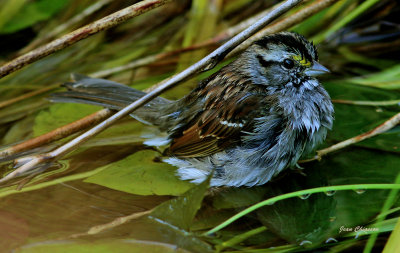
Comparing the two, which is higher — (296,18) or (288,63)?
(296,18)

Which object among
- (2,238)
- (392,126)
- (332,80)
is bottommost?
(2,238)

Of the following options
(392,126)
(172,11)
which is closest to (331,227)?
(392,126)

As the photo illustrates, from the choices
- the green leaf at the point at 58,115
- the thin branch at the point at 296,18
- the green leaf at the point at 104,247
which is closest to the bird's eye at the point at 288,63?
the thin branch at the point at 296,18

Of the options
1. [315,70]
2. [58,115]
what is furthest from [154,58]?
[315,70]

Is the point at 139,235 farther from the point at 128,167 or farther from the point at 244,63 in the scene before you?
the point at 244,63
